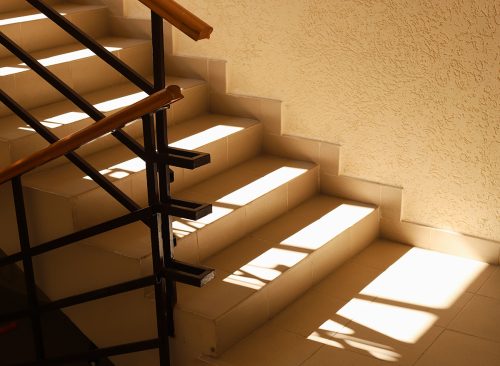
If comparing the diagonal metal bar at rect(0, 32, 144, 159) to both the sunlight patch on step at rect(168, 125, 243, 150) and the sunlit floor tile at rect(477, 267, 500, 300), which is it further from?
the sunlit floor tile at rect(477, 267, 500, 300)

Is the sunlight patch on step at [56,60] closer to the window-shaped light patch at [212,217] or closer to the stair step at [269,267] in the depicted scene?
the window-shaped light patch at [212,217]

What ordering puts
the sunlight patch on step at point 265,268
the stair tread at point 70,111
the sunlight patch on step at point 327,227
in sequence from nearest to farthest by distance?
the sunlight patch on step at point 265,268, the stair tread at point 70,111, the sunlight patch on step at point 327,227

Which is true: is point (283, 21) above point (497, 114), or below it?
above

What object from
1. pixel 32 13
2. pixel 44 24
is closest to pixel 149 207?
pixel 44 24

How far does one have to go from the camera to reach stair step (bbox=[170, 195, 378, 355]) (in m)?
2.69

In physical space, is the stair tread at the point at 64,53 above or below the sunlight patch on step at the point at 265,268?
above

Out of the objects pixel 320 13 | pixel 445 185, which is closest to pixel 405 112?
pixel 445 185

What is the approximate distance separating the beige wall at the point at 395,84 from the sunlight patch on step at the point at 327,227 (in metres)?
0.21

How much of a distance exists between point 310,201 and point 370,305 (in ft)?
2.63

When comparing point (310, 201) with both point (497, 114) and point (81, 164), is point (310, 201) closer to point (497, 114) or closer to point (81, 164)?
point (497, 114)

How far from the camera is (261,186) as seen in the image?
11.6ft

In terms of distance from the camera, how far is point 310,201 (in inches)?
149

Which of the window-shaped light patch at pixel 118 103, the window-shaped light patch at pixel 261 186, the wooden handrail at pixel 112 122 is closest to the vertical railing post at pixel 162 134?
the wooden handrail at pixel 112 122

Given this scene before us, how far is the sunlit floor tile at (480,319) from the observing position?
2951 mm
